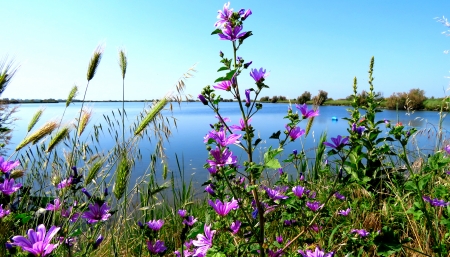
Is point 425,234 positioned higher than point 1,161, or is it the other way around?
point 1,161

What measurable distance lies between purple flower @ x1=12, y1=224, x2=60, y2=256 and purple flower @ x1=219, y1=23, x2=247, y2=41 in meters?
0.82

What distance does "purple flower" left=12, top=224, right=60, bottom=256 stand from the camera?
868 millimetres

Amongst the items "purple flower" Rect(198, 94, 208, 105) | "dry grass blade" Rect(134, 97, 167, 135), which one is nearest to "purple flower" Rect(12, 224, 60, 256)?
"purple flower" Rect(198, 94, 208, 105)

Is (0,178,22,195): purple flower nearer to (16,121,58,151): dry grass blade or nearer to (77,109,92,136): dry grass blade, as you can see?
(16,121,58,151): dry grass blade

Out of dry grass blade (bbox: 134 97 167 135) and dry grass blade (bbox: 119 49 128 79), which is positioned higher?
dry grass blade (bbox: 119 49 128 79)

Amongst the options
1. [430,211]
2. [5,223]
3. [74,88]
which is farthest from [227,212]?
[74,88]

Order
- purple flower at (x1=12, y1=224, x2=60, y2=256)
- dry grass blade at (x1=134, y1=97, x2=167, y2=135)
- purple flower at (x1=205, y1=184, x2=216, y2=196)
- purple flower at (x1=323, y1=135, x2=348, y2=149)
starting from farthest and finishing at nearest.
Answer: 1. dry grass blade at (x1=134, y1=97, x2=167, y2=135)
2. purple flower at (x1=205, y1=184, x2=216, y2=196)
3. purple flower at (x1=323, y1=135, x2=348, y2=149)
4. purple flower at (x1=12, y1=224, x2=60, y2=256)

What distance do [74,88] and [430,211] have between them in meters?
2.51

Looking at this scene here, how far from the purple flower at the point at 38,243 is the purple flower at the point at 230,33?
0.82m

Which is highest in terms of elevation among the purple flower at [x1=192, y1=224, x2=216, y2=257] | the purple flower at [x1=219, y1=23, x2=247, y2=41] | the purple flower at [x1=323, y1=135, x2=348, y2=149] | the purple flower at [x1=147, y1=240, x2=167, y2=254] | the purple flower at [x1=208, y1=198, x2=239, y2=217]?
the purple flower at [x1=219, y1=23, x2=247, y2=41]

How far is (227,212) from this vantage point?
129cm

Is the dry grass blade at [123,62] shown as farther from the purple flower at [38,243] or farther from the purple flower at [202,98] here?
the purple flower at [38,243]

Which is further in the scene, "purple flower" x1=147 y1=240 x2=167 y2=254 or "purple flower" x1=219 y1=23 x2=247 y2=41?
"purple flower" x1=147 y1=240 x2=167 y2=254

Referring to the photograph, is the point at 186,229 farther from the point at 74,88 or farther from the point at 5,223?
the point at 74,88
